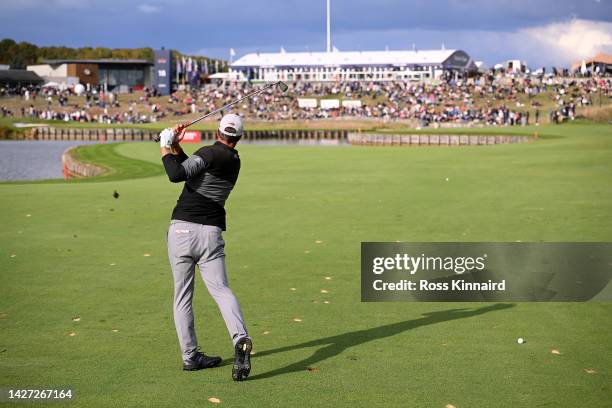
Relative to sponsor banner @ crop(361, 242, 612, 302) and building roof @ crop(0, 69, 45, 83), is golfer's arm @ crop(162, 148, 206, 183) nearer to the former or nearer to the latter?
sponsor banner @ crop(361, 242, 612, 302)

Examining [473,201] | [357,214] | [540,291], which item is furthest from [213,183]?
[473,201]

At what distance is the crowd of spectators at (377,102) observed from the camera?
101875 millimetres

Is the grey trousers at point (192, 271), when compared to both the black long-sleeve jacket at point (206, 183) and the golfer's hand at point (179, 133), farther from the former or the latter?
the golfer's hand at point (179, 133)

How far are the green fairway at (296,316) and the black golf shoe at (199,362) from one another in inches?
4.1

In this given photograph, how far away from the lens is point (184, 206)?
26.9 ft

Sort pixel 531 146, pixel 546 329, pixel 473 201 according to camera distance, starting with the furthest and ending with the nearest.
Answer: pixel 531 146 → pixel 473 201 → pixel 546 329

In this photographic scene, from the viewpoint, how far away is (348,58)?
5969 inches

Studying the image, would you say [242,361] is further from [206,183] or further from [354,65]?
[354,65]

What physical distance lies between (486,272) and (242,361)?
5.79m

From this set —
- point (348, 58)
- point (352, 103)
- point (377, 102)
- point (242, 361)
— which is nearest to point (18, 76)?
point (348, 58)

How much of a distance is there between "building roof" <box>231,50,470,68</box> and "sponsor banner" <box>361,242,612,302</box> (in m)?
131

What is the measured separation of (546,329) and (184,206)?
14.9ft

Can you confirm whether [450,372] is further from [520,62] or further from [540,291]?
[520,62]

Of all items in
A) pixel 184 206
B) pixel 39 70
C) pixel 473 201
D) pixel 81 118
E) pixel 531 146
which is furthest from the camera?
pixel 39 70
